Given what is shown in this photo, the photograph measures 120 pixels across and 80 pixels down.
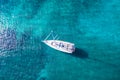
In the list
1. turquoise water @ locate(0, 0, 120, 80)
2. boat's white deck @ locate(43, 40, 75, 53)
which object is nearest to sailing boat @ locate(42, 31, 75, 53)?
boat's white deck @ locate(43, 40, 75, 53)

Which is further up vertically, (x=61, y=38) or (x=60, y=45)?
(x=61, y=38)

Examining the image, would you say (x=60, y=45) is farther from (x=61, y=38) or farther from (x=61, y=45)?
(x=61, y=38)

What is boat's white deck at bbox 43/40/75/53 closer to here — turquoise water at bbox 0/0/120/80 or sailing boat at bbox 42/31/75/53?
sailing boat at bbox 42/31/75/53

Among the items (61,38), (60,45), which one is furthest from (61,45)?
(61,38)

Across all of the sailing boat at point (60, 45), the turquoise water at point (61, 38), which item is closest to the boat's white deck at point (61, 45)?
the sailing boat at point (60, 45)

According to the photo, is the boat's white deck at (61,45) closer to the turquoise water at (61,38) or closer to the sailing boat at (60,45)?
the sailing boat at (60,45)
